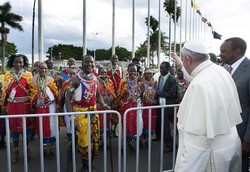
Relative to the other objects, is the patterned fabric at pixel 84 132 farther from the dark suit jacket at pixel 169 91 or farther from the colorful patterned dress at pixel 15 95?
the dark suit jacket at pixel 169 91

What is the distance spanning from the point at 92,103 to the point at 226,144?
2.31 meters

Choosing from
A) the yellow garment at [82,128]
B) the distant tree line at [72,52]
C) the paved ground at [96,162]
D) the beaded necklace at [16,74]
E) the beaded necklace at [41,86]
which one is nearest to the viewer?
the yellow garment at [82,128]

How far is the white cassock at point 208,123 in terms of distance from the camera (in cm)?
226

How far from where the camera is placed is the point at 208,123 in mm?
2221

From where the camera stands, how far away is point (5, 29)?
138ft

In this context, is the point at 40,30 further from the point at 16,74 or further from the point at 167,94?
the point at 167,94

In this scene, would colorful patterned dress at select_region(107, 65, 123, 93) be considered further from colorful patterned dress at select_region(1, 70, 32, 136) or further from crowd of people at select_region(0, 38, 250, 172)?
colorful patterned dress at select_region(1, 70, 32, 136)

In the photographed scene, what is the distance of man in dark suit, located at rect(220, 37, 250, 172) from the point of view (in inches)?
119

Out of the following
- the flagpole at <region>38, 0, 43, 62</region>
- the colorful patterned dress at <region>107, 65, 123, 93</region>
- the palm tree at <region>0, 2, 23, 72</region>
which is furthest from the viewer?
the palm tree at <region>0, 2, 23, 72</region>

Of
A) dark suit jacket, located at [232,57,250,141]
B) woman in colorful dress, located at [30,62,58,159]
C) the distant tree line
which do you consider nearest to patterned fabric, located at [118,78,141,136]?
woman in colorful dress, located at [30,62,58,159]

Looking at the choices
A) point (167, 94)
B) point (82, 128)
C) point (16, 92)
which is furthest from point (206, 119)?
point (16, 92)

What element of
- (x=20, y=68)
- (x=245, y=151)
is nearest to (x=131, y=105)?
(x=20, y=68)

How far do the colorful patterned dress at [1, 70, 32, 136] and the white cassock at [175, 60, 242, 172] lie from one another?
3.40 m

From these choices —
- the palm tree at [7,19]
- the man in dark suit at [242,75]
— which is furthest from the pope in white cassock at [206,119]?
the palm tree at [7,19]
